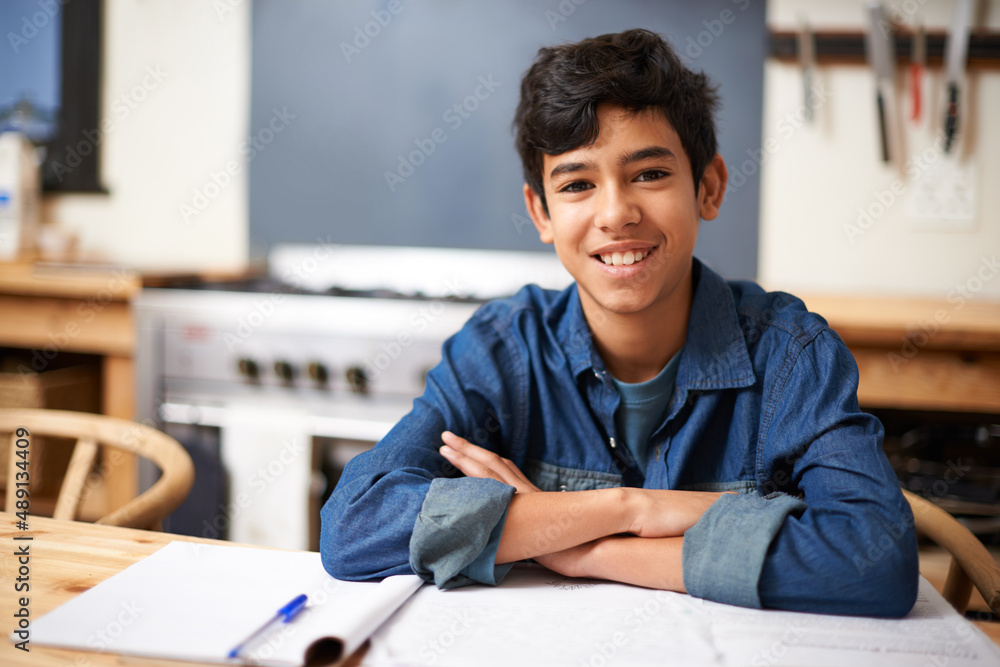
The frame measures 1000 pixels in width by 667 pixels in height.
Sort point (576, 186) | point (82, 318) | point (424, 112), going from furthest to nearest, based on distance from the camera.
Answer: point (424, 112) < point (82, 318) < point (576, 186)

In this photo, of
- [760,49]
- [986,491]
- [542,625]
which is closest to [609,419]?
[542,625]

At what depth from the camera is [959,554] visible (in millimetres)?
844

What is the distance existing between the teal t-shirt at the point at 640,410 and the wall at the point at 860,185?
1.10m

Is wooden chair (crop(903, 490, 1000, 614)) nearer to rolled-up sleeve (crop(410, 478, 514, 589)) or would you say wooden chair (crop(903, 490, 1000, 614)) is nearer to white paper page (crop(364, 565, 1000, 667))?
white paper page (crop(364, 565, 1000, 667))

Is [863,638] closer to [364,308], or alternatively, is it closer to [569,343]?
[569,343]

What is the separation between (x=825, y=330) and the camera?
895 millimetres

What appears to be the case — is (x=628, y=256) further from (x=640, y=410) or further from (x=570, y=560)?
(x=570, y=560)

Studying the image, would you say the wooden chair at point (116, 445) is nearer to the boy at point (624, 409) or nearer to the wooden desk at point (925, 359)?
the boy at point (624, 409)

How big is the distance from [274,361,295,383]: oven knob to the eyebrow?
2.91ft

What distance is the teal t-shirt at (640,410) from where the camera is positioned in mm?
968

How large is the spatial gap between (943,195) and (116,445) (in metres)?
1.88

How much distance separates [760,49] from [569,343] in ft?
4.30

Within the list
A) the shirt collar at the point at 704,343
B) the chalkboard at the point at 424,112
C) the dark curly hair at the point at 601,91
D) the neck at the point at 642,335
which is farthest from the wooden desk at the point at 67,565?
the chalkboard at the point at 424,112

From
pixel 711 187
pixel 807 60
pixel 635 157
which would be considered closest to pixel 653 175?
pixel 635 157
